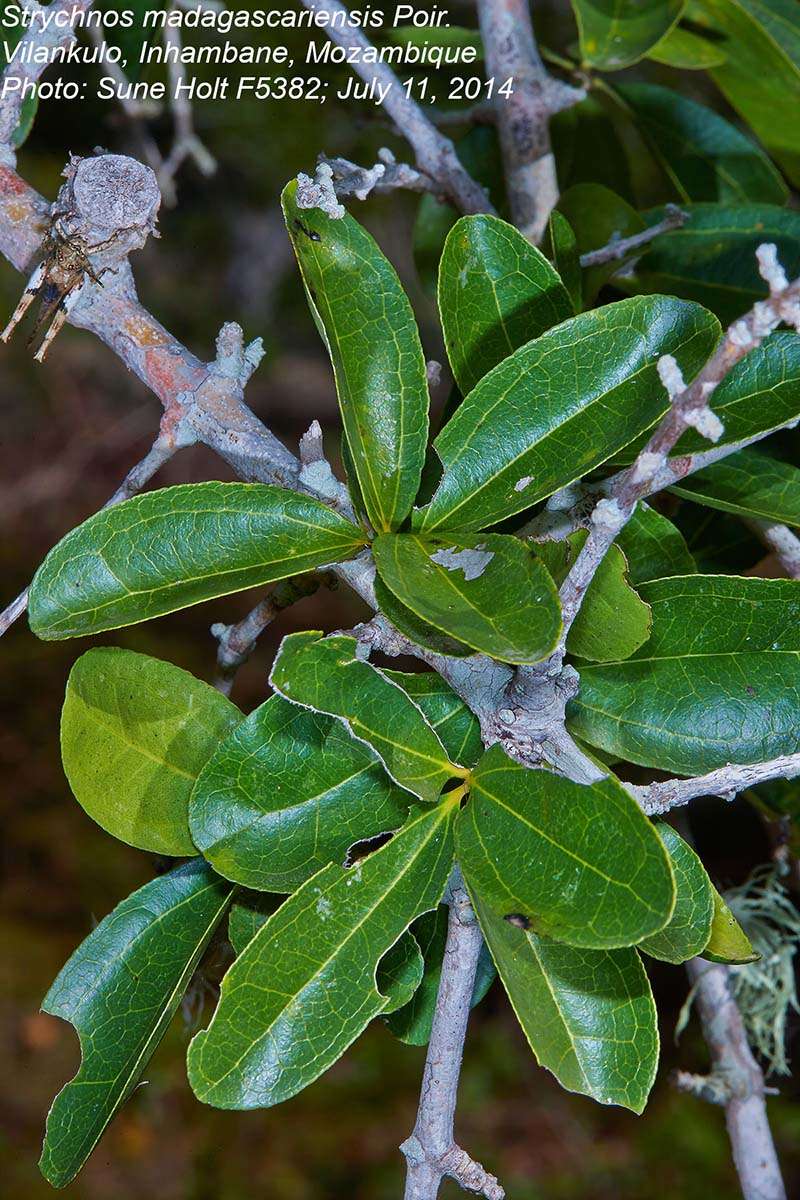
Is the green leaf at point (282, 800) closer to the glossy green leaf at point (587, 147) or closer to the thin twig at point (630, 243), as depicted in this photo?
the thin twig at point (630, 243)

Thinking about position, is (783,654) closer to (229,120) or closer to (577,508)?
(577,508)

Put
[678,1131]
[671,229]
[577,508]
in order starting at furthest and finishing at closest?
[678,1131] < [671,229] < [577,508]

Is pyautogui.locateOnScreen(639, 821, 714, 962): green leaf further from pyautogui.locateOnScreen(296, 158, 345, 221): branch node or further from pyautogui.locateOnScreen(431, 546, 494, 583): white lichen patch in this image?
pyautogui.locateOnScreen(296, 158, 345, 221): branch node

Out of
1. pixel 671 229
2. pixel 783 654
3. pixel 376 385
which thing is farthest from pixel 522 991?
pixel 671 229

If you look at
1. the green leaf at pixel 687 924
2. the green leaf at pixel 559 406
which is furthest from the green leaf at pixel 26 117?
the green leaf at pixel 687 924

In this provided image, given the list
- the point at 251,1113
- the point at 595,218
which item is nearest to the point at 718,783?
the point at 595,218

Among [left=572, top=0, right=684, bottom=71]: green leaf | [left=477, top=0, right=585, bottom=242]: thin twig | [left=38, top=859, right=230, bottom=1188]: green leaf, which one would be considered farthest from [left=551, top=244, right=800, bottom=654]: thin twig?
[left=572, top=0, right=684, bottom=71]: green leaf

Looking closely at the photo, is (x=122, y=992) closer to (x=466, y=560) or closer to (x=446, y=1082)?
(x=446, y=1082)
